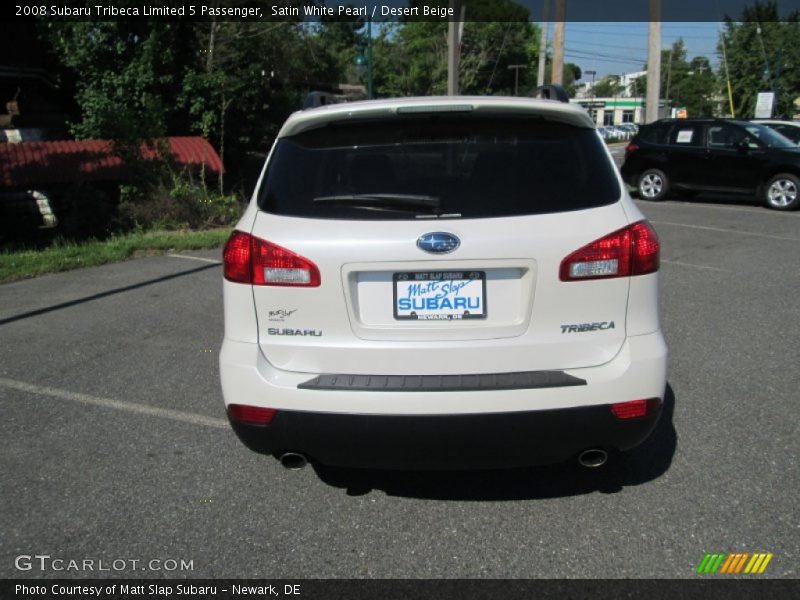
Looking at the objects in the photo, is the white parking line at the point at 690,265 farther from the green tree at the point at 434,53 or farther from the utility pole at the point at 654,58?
the green tree at the point at 434,53

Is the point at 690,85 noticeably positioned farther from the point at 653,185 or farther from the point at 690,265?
the point at 690,265

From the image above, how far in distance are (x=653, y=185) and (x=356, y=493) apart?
14.1 m

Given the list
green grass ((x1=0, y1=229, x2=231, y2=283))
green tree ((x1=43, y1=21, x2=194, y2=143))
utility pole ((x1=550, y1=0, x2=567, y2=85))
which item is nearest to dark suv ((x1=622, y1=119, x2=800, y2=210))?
utility pole ((x1=550, y1=0, x2=567, y2=85))

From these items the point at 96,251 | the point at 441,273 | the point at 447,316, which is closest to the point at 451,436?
the point at 447,316

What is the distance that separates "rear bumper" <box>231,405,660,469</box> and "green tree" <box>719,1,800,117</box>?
4759cm

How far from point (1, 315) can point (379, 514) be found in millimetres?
5275

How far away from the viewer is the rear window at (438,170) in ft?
9.21

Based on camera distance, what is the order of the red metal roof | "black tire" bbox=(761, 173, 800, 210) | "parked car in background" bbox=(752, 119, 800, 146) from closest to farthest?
the red metal roof → "black tire" bbox=(761, 173, 800, 210) → "parked car in background" bbox=(752, 119, 800, 146)

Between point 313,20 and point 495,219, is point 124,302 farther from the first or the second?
point 313,20

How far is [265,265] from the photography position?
2820mm

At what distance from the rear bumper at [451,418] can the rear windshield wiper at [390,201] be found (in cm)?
71

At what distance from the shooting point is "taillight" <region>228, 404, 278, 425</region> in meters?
2.83

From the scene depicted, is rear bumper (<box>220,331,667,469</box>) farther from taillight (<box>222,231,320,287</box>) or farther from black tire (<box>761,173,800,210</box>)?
black tire (<box>761,173,800,210</box>)

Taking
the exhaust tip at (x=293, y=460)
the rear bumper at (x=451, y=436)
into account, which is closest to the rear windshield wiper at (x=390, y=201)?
the rear bumper at (x=451, y=436)
